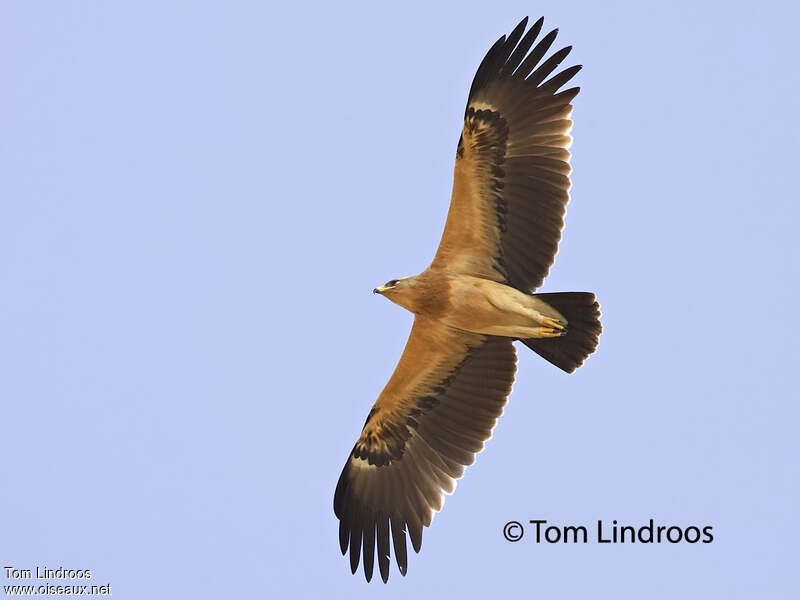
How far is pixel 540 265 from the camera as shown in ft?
46.5

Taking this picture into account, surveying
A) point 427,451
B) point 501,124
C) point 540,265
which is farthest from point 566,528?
point 501,124

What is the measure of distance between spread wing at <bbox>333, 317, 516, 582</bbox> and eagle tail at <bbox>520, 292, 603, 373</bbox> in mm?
779

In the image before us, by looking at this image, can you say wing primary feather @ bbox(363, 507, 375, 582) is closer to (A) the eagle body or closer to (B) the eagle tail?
(A) the eagle body

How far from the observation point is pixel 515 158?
14141mm

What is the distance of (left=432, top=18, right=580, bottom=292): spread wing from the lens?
1407 centimetres

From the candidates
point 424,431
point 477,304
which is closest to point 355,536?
point 424,431

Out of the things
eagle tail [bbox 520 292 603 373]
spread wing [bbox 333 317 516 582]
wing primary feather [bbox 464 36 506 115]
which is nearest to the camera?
eagle tail [bbox 520 292 603 373]

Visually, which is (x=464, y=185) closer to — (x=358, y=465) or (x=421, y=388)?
(x=421, y=388)

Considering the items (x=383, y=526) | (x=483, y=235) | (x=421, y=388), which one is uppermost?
(x=483, y=235)

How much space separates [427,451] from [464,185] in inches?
118

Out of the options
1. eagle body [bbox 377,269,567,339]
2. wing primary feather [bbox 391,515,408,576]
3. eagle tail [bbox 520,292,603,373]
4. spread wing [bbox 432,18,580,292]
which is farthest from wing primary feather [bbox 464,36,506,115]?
wing primary feather [bbox 391,515,408,576]

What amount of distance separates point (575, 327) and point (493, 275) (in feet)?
3.37

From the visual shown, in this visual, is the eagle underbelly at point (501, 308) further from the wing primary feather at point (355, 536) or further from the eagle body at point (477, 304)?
the wing primary feather at point (355, 536)

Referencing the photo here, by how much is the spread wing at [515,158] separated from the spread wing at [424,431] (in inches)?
40.2
